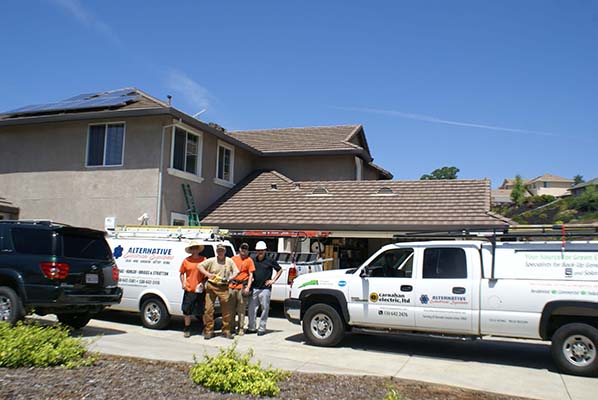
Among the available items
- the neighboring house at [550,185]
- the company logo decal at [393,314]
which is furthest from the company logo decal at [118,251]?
the neighboring house at [550,185]

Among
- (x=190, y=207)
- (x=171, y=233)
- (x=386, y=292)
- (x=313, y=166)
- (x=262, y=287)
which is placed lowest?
(x=262, y=287)

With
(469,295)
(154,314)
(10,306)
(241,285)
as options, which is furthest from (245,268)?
(469,295)

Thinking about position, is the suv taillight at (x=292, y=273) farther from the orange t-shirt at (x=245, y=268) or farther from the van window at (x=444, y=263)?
the van window at (x=444, y=263)

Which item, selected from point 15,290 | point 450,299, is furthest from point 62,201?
point 450,299

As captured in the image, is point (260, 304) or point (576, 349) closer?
point (576, 349)

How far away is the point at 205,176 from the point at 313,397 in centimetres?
1378

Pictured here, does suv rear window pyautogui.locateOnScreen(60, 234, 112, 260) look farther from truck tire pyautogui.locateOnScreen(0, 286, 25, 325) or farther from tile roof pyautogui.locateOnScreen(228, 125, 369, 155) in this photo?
tile roof pyautogui.locateOnScreen(228, 125, 369, 155)

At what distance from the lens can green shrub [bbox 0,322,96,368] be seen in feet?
21.3

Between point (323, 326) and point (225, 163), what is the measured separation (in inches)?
466

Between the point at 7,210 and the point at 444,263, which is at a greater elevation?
the point at 7,210

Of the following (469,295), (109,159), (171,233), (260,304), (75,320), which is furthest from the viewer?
(109,159)

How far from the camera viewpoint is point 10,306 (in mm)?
9008

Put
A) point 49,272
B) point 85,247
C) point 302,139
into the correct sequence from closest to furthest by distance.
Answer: point 49,272, point 85,247, point 302,139

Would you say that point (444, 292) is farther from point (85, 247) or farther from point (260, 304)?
point (85, 247)
